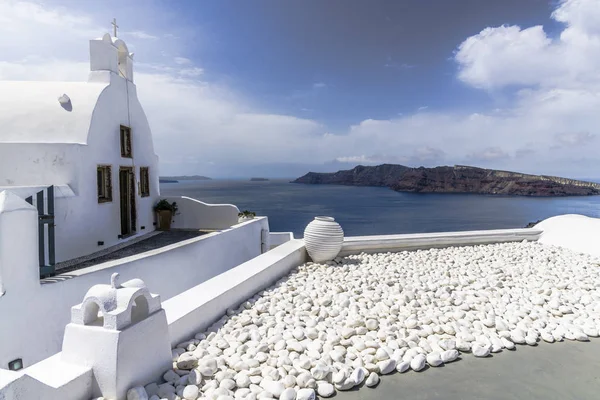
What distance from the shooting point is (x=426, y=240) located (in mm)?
6234

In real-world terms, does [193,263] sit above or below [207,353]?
below

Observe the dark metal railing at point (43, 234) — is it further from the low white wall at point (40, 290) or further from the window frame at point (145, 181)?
the window frame at point (145, 181)

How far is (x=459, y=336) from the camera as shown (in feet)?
10.0

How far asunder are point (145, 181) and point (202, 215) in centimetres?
172

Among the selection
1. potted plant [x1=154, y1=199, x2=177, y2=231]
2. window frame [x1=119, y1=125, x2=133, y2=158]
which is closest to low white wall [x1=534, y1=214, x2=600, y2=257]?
potted plant [x1=154, y1=199, x2=177, y2=231]

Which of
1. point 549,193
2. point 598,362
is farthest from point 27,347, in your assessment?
point 549,193

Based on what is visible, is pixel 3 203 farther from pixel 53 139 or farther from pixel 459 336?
pixel 459 336

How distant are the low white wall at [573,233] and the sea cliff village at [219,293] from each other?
32 millimetres

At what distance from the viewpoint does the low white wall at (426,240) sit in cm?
593

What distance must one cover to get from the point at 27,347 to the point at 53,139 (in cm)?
400

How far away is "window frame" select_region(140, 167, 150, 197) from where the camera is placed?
9.28 metres

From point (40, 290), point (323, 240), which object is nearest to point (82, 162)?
point (40, 290)

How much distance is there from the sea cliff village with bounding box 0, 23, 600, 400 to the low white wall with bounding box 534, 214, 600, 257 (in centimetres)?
3

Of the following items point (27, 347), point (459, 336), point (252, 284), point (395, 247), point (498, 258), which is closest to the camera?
point (459, 336)
